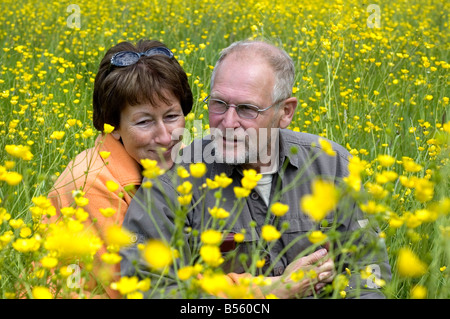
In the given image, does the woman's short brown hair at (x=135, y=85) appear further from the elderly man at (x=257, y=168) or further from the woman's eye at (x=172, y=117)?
the elderly man at (x=257, y=168)

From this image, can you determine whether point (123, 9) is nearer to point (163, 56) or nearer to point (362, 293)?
point (163, 56)

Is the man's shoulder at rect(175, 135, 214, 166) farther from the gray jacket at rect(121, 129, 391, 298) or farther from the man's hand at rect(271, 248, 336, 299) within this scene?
the man's hand at rect(271, 248, 336, 299)

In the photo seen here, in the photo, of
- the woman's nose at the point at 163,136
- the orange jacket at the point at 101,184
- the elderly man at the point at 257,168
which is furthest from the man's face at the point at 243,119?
the orange jacket at the point at 101,184

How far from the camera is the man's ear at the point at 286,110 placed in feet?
8.00

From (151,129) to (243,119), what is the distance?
40 cm

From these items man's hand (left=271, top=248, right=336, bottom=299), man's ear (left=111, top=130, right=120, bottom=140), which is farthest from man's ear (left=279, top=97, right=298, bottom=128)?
man's ear (left=111, top=130, right=120, bottom=140)

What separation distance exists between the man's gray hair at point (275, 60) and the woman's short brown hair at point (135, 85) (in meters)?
0.22

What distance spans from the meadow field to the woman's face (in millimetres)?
199

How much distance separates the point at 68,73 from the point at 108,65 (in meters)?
2.04

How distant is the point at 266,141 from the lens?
2.34 meters

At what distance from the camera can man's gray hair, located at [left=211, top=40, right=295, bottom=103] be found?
2.37 meters

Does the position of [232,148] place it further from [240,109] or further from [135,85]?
[135,85]
